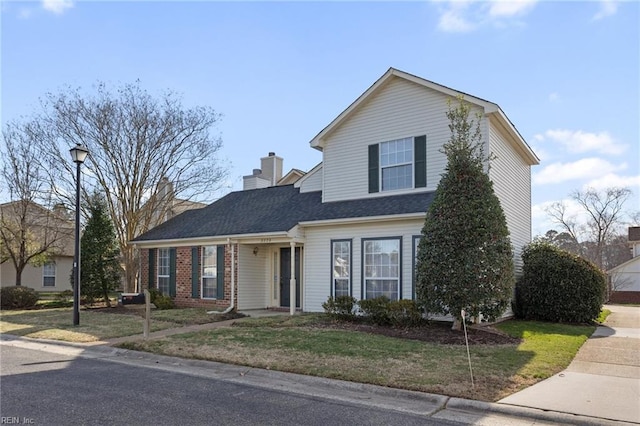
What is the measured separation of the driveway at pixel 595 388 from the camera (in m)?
5.99

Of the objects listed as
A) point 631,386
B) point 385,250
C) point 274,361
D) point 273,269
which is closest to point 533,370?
point 631,386

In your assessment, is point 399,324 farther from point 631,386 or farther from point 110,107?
point 110,107

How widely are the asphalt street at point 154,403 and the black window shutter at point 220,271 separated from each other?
28.5 ft

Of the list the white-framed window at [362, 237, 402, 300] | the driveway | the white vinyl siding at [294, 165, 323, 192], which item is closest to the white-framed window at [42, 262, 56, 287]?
the white vinyl siding at [294, 165, 323, 192]

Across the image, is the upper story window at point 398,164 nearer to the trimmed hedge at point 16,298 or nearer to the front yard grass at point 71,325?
the front yard grass at point 71,325

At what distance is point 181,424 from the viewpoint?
539cm

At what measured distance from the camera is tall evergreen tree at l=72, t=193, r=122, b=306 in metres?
19.0

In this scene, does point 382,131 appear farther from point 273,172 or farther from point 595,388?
point 273,172

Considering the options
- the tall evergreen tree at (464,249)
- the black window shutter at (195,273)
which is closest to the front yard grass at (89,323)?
the black window shutter at (195,273)

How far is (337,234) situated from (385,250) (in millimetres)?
1695

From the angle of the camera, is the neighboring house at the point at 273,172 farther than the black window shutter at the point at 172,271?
Yes

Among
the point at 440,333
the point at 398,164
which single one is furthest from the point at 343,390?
the point at 398,164

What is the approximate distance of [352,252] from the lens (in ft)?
48.2

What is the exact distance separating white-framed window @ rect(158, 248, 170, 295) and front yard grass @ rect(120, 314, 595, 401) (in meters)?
7.31
